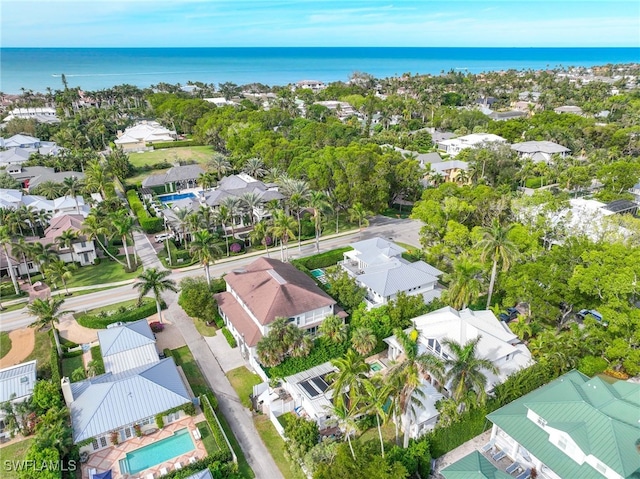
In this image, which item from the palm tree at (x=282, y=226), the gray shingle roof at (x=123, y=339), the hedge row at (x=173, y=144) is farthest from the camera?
the hedge row at (x=173, y=144)

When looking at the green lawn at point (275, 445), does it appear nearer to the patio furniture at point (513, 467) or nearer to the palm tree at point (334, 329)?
the palm tree at point (334, 329)

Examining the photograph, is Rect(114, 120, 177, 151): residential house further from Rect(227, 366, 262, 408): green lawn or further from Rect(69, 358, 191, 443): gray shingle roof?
Rect(69, 358, 191, 443): gray shingle roof

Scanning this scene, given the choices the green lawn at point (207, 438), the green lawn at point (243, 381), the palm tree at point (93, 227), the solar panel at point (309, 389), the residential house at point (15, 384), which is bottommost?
the green lawn at point (243, 381)

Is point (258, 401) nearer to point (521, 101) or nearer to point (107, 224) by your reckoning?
point (107, 224)

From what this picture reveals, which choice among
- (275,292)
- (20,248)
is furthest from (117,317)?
(275,292)

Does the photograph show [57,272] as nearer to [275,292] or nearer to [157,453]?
[275,292]

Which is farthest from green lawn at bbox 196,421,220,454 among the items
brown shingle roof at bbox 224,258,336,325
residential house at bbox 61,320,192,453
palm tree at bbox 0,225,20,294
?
palm tree at bbox 0,225,20,294

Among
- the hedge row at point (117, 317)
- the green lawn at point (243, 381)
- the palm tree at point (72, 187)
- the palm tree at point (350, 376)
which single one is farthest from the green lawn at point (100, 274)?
the palm tree at point (350, 376)
